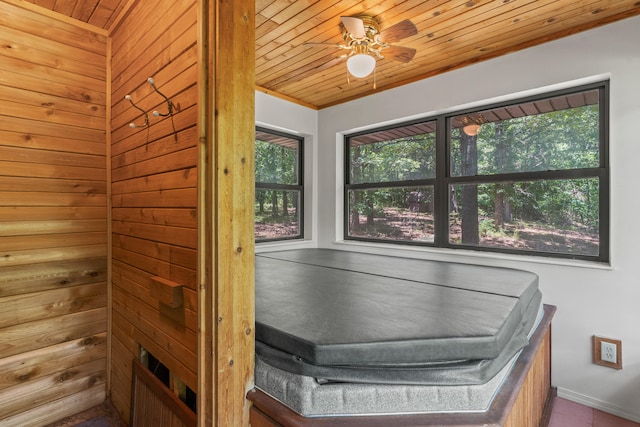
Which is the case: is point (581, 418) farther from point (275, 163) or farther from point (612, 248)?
point (275, 163)

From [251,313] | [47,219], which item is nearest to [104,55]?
[47,219]

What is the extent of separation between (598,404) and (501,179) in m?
1.68

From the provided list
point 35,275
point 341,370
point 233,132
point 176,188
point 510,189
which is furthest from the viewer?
point 510,189

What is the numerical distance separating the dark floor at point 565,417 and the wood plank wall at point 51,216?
0.06 metres

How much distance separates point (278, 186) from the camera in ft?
12.1

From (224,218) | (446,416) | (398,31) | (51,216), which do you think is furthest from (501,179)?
(51,216)

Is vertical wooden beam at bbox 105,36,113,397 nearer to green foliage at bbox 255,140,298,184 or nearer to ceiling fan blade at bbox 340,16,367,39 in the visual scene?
ceiling fan blade at bbox 340,16,367,39

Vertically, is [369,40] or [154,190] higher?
[369,40]

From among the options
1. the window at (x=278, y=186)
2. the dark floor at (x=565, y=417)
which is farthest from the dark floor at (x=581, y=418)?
the window at (x=278, y=186)

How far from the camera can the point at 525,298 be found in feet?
4.83

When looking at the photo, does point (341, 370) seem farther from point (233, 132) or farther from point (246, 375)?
point (233, 132)

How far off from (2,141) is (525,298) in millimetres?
2727

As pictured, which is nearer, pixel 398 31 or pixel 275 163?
pixel 398 31

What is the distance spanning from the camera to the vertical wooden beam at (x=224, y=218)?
3.32ft
